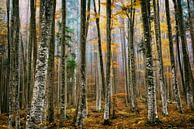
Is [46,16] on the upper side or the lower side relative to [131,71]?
upper

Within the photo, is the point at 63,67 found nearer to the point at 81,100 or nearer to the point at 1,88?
the point at 81,100

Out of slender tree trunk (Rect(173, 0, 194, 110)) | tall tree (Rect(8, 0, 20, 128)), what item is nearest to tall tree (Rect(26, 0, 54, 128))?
tall tree (Rect(8, 0, 20, 128))

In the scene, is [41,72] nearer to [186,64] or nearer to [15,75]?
[15,75]

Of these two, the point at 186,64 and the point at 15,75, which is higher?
the point at 186,64

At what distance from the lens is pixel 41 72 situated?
774 cm

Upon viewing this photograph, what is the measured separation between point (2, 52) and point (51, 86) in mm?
16254

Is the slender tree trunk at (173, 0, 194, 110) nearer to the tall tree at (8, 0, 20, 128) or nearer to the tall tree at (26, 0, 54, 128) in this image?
the tall tree at (8, 0, 20, 128)

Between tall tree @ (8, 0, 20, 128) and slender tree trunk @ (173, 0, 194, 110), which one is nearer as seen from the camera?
tall tree @ (8, 0, 20, 128)

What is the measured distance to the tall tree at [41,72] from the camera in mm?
7477

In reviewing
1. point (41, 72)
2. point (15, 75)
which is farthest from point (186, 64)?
point (41, 72)

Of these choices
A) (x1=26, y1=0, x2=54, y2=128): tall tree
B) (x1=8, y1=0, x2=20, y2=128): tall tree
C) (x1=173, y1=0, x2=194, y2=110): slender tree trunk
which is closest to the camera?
(x1=26, y1=0, x2=54, y2=128): tall tree

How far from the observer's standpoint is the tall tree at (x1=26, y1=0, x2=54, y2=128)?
7.48m

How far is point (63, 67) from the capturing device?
1334 centimetres

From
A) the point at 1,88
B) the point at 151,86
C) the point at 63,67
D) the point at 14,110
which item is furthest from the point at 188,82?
the point at 1,88
